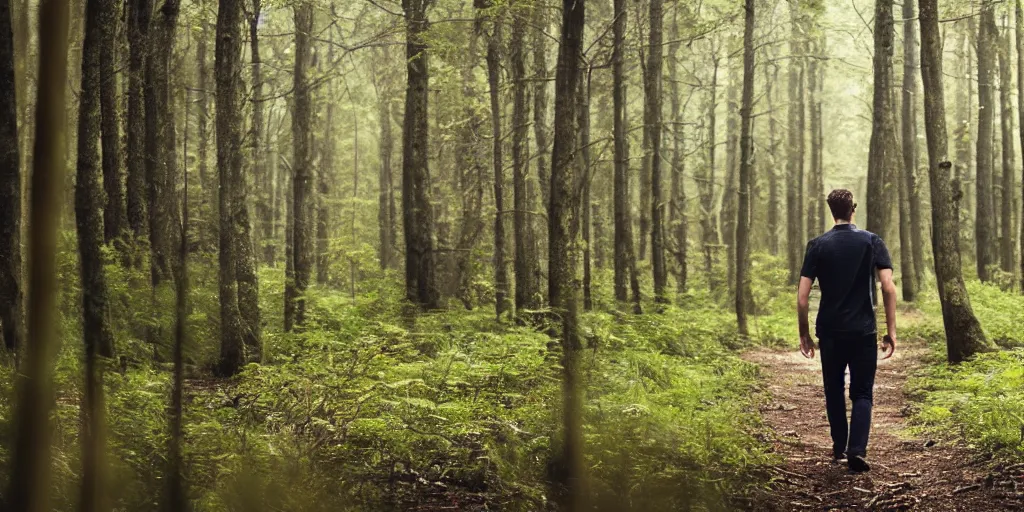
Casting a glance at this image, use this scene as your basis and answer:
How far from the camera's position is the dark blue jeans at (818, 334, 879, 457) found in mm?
6273

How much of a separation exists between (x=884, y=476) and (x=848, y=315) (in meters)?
1.21

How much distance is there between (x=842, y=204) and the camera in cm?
648

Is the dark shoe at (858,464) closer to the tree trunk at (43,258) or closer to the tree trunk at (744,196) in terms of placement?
the tree trunk at (43,258)

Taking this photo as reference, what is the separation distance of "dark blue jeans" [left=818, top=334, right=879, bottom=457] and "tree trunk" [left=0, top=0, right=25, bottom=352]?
21.9 ft

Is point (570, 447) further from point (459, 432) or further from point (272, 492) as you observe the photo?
point (272, 492)

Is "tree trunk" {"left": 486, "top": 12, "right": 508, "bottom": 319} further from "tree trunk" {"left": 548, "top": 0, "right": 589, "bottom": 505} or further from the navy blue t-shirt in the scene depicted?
the navy blue t-shirt

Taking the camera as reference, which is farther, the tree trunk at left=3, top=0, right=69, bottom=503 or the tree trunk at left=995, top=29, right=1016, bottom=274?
the tree trunk at left=995, top=29, right=1016, bottom=274

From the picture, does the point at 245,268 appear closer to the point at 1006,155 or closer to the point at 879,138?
the point at 879,138

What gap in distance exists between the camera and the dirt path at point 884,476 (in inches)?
214

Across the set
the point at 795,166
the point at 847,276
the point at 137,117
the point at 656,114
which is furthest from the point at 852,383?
the point at 795,166

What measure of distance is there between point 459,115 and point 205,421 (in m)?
16.9

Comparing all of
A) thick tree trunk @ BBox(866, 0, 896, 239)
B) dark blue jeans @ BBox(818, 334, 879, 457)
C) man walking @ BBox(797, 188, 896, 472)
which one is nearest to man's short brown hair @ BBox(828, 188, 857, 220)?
man walking @ BBox(797, 188, 896, 472)

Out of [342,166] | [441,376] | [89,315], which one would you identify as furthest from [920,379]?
[342,166]

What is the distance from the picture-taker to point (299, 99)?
53.8 feet
